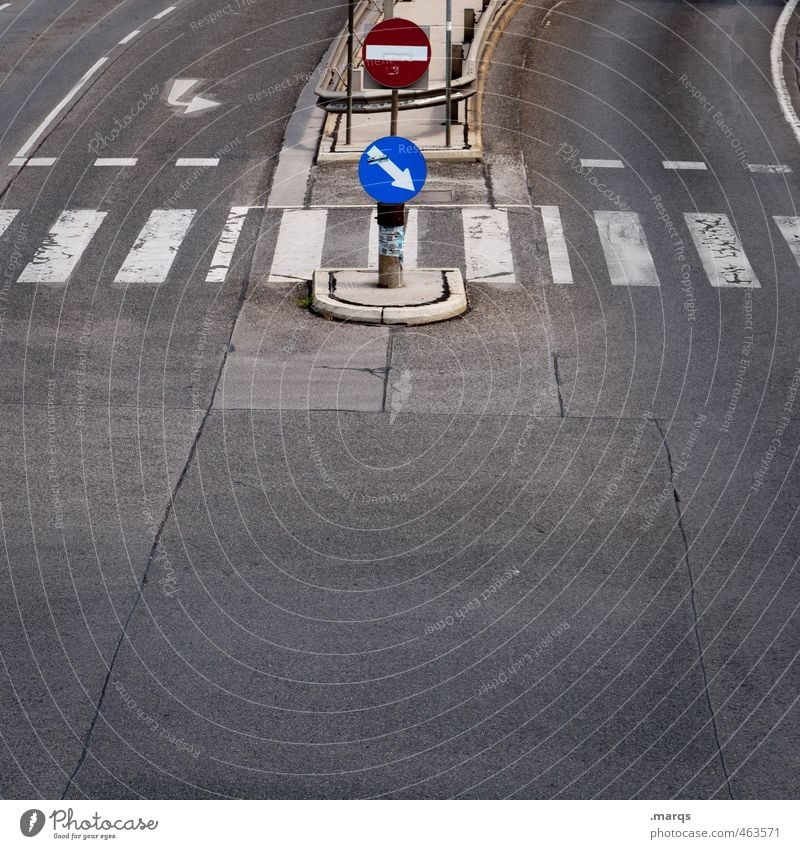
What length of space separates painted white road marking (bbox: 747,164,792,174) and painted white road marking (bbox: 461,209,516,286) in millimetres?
4142

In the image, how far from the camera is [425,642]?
28.8 feet

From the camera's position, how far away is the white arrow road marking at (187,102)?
22.9m

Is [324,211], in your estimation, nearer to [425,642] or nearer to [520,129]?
[520,129]

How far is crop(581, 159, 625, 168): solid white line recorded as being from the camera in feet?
65.2

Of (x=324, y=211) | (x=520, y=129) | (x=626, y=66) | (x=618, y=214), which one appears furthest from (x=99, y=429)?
(x=626, y=66)

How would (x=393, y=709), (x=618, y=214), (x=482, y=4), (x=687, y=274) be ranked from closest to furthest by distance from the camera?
1. (x=393, y=709)
2. (x=687, y=274)
3. (x=618, y=214)
4. (x=482, y=4)

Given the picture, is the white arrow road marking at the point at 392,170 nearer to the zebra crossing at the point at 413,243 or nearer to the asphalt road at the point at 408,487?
the asphalt road at the point at 408,487

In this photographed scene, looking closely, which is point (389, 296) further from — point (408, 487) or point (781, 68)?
point (781, 68)

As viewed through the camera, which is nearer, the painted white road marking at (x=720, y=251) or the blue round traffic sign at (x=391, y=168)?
the blue round traffic sign at (x=391, y=168)

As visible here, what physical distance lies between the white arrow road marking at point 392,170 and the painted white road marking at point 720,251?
377 centimetres

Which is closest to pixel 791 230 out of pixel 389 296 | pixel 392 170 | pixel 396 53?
pixel 396 53

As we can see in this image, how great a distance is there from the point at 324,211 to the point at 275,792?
1202 centimetres

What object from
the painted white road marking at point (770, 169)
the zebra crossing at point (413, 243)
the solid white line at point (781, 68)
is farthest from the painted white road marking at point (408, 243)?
the solid white line at point (781, 68)

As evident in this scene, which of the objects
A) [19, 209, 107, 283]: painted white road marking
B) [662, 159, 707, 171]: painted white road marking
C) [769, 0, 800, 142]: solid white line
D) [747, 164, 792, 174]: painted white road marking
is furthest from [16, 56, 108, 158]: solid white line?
[769, 0, 800, 142]: solid white line
